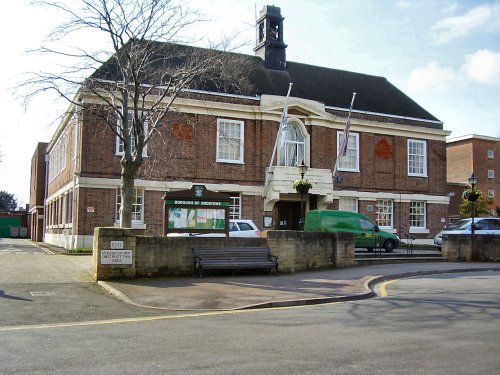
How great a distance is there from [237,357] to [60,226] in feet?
102

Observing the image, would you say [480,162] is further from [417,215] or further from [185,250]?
[185,250]

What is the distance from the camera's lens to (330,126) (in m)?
34.3

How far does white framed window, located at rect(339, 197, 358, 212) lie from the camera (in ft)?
114

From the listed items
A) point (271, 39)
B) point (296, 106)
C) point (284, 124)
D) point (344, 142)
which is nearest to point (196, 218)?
point (284, 124)

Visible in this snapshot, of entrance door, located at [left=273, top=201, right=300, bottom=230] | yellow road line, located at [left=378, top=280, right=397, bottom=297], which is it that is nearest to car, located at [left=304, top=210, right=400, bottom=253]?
entrance door, located at [left=273, top=201, right=300, bottom=230]

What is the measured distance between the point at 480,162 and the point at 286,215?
2787cm

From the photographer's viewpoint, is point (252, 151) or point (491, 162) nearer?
point (252, 151)

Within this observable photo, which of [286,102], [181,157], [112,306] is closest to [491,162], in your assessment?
[286,102]

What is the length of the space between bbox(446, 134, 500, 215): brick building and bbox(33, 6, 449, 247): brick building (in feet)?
53.3

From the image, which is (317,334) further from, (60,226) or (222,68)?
(60,226)

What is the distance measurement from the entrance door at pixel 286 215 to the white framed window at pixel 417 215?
8410mm

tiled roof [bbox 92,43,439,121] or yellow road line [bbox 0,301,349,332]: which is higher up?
tiled roof [bbox 92,43,439,121]

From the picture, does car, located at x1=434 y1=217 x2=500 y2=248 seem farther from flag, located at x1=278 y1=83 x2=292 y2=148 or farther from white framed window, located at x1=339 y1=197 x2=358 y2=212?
flag, located at x1=278 y1=83 x2=292 y2=148

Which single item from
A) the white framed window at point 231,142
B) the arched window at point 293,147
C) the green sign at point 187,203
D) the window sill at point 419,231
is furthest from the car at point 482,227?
the green sign at point 187,203
